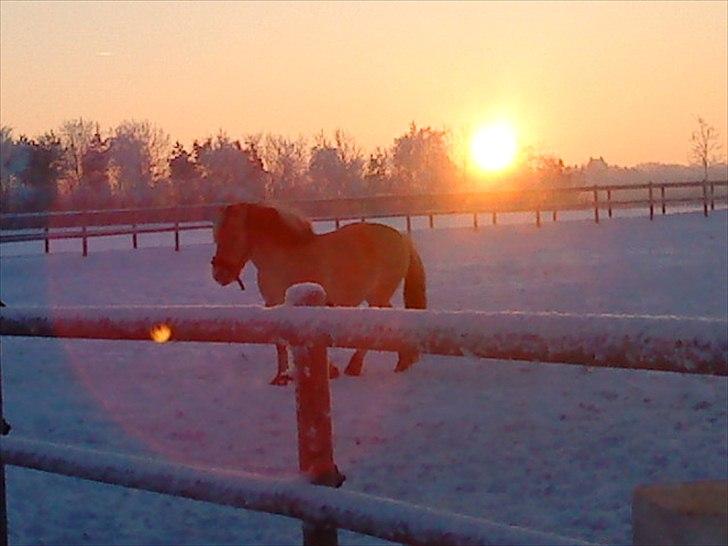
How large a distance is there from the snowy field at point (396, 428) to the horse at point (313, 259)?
70cm

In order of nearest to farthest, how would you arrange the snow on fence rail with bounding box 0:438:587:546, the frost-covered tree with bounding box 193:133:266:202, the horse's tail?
1. the snow on fence rail with bounding box 0:438:587:546
2. the horse's tail
3. the frost-covered tree with bounding box 193:133:266:202

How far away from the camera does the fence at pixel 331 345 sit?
156 cm

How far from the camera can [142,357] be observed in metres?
10.6

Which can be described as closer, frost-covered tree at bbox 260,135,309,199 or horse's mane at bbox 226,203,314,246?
horse's mane at bbox 226,203,314,246

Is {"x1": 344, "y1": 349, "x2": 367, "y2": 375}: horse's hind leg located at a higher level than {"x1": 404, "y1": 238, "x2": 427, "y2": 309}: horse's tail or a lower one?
lower

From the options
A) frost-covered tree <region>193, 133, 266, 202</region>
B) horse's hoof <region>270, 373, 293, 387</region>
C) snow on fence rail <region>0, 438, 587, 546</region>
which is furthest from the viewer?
frost-covered tree <region>193, 133, 266, 202</region>

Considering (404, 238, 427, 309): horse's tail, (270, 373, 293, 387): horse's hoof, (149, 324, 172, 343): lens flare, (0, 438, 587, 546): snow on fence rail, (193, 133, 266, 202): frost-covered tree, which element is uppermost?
(193, 133, 266, 202): frost-covered tree

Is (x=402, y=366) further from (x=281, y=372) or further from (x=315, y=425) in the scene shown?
(x=315, y=425)

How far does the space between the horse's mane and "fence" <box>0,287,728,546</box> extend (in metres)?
6.64

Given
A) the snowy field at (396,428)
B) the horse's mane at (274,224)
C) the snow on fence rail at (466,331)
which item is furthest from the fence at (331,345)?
the horse's mane at (274,224)

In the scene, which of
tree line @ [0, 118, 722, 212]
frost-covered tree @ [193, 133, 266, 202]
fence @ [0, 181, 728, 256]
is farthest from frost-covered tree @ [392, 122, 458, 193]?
fence @ [0, 181, 728, 256]

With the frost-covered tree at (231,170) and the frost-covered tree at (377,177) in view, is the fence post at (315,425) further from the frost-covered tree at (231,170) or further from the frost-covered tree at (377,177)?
the frost-covered tree at (377,177)

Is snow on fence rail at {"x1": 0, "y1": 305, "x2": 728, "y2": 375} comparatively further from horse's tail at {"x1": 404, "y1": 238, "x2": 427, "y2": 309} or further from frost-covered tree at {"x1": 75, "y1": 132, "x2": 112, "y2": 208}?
frost-covered tree at {"x1": 75, "y1": 132, "x2": 112, "y2": 208}

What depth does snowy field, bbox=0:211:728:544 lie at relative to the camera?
214 inches
